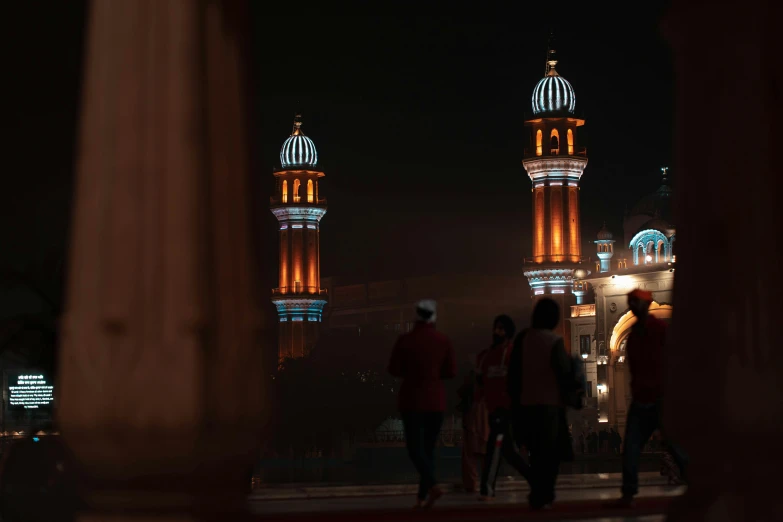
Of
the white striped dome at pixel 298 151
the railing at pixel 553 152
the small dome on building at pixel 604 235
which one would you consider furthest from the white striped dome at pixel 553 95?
the white striped dome at pixel 298 151

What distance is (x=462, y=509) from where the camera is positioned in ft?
23.2

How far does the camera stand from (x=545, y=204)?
58.7 metres

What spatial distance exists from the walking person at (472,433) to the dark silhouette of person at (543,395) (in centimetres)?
229

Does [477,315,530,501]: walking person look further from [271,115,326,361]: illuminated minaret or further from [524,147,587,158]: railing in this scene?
[271,115,326,361]: illuminated minaret

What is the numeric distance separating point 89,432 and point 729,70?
251 cm

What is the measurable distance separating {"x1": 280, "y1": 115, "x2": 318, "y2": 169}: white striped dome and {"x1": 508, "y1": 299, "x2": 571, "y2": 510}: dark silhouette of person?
2758 inches

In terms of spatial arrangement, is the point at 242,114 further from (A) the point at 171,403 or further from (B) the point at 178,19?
(A) the point at 171,403

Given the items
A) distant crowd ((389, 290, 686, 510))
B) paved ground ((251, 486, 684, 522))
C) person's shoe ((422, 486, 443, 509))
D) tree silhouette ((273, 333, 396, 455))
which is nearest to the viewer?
paved ground ((251, 486, 684, 522))

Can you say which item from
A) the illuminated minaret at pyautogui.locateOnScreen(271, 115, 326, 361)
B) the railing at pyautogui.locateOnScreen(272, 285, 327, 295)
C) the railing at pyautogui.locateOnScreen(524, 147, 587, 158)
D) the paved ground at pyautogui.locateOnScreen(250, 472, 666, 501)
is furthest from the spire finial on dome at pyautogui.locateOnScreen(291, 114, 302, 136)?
the paved ground at pyautogui.locateOnScreen(250, 472, 666, 501)

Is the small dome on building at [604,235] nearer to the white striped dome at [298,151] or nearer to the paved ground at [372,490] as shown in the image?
the white striped dome at [298,151]

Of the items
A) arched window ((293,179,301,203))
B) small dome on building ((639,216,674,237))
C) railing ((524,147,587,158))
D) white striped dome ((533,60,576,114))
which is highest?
white striped dome ((533,60,576,114))

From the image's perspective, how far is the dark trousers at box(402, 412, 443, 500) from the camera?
7.18 metres

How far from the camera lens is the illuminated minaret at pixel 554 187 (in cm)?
5828

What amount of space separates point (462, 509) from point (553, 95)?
53.0 meters
